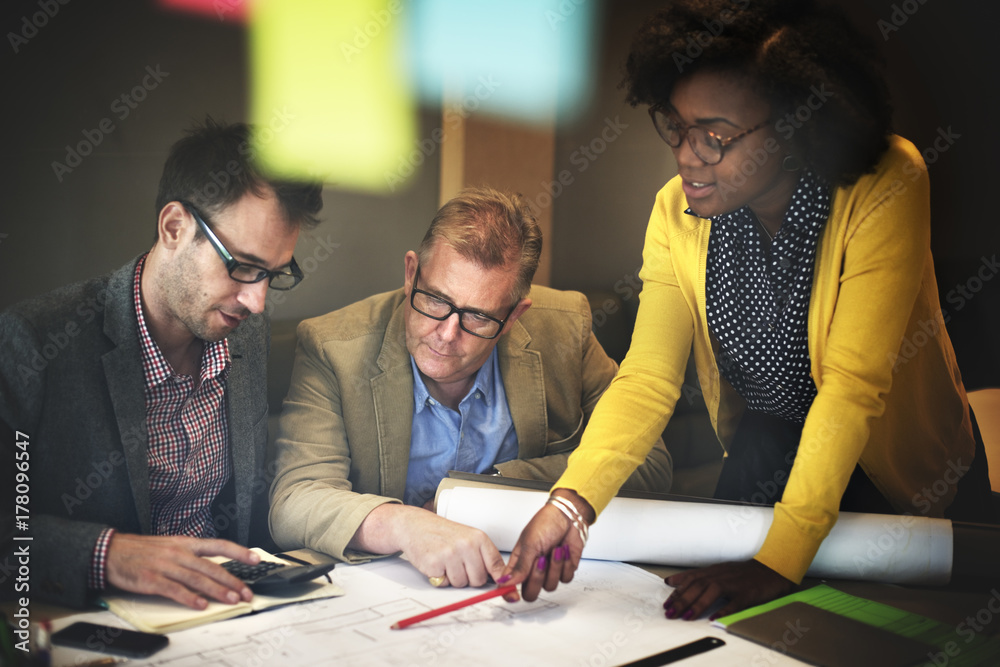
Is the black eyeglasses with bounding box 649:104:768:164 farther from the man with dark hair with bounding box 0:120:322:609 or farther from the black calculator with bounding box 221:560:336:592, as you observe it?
the black calculator with bounding box 221:560:336:592

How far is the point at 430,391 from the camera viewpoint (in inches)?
61.2

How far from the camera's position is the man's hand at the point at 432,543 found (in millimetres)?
1080

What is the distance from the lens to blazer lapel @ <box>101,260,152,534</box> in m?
1.12

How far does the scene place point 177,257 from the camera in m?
1.17

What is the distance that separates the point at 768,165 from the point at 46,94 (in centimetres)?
104

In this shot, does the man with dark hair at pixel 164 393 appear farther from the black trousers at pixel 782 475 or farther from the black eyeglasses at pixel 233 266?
the black trousers at pixel 782 475

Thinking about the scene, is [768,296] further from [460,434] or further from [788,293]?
[460,434]

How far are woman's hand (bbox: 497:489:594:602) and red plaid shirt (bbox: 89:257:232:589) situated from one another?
1.88 ft

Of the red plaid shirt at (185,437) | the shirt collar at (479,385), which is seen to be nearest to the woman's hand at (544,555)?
the shirt collar at (479,385)

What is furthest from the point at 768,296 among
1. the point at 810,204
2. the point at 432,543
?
the point at 432,543

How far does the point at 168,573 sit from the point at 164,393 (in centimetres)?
36

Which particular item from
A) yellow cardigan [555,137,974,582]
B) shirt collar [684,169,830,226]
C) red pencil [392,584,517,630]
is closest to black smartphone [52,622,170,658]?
red pencil [392,584,517,630]

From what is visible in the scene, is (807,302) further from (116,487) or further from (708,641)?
(116,487)

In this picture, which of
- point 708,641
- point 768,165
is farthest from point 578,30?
point 708,641
